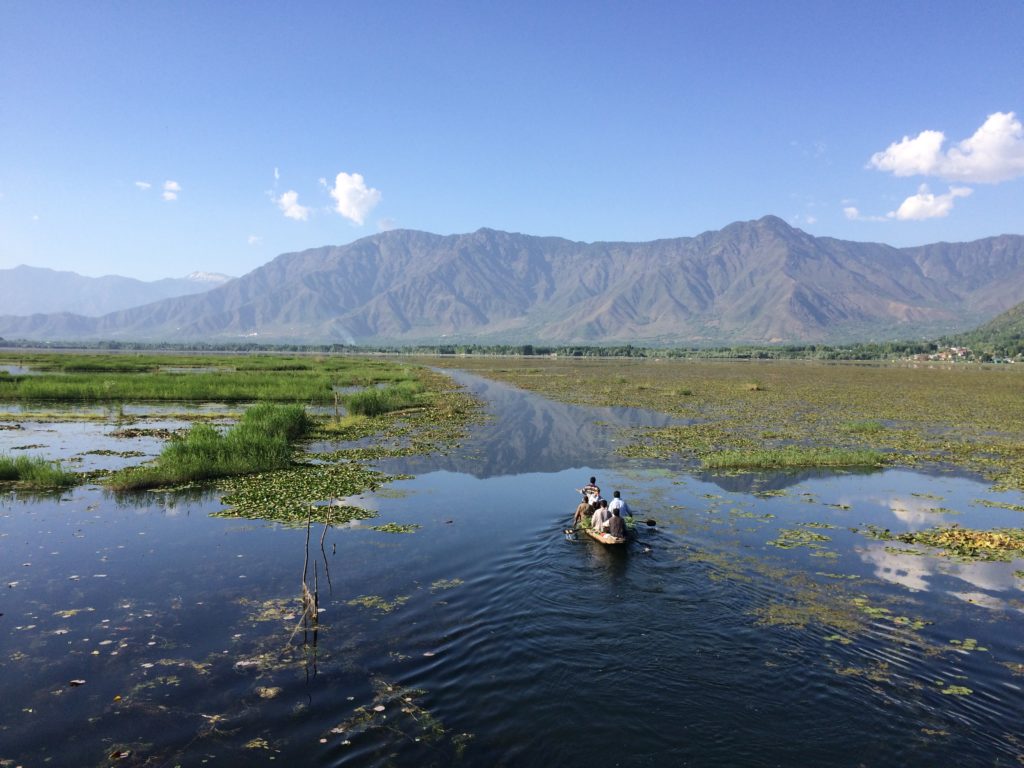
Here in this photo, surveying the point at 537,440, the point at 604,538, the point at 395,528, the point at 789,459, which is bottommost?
the point at 395,528

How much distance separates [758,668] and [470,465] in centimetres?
2034

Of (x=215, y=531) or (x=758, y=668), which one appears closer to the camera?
(x=758, y=668)

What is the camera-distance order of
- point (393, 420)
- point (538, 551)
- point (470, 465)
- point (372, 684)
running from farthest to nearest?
point (393, 420), point (470, 465), point (538, 551), point (372, 684)

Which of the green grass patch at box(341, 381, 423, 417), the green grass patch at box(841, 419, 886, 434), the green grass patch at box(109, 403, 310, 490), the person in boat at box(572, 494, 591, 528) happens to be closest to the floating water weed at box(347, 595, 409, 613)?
the person in boat at box(572, 494, 591, 528)

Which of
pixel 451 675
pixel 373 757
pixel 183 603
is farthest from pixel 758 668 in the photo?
pixel 183 603

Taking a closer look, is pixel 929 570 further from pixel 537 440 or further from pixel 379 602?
pixel 537 440

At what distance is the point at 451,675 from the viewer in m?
11.0

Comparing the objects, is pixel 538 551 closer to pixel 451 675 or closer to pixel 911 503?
pixel 451 675

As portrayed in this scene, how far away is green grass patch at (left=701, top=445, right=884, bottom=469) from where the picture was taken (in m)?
29.6

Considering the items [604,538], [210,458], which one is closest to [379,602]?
[604,538]

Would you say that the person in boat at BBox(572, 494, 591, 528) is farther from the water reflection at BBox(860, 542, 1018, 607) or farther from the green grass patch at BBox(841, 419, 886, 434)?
the green grass patch at BBox(841, 419, 886, 434)

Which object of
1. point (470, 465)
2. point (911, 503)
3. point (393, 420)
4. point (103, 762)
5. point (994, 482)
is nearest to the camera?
point (103, 762)

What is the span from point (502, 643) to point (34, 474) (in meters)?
23.0

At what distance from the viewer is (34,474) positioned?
24234 mm
